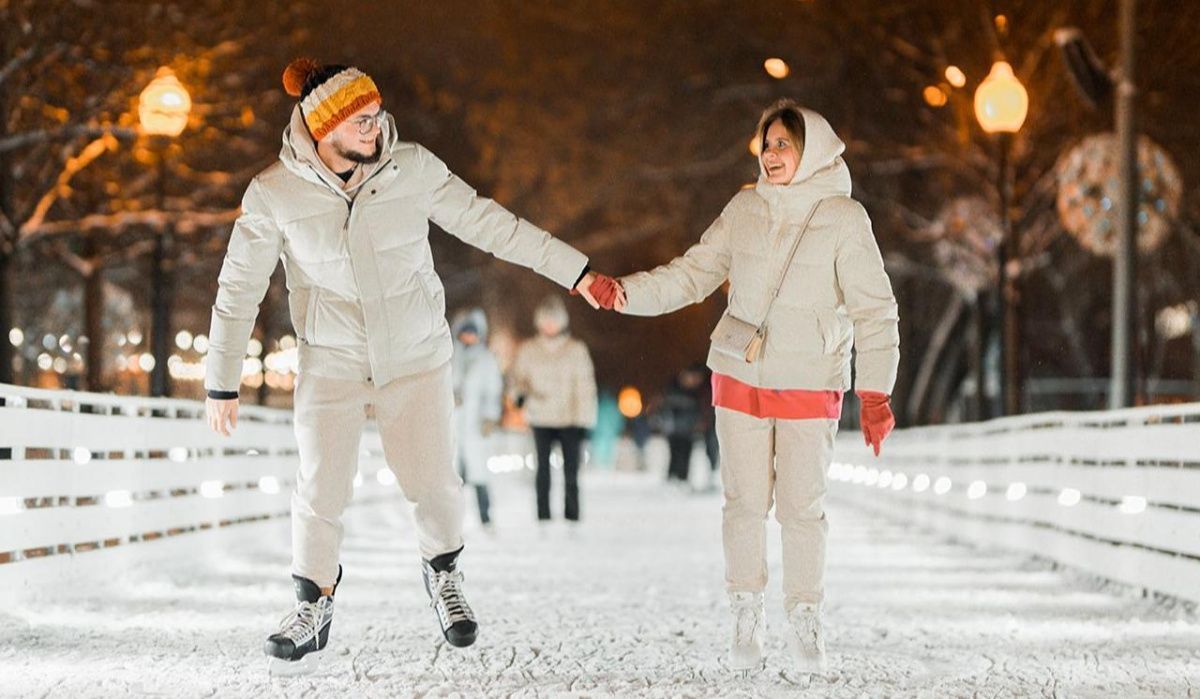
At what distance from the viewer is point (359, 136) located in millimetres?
6734

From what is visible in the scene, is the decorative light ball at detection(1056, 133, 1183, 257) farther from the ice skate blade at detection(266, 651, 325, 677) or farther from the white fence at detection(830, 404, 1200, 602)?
the ice skate blade at detection(266, 651, 325, 677)

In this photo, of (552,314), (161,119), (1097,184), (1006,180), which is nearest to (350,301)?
(552,314)

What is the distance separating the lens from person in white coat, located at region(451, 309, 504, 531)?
1546cm

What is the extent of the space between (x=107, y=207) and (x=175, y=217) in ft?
8.30

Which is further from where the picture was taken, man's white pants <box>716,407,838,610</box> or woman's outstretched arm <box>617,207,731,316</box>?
woman's outstretched arm <box>617,207,731,316</box>

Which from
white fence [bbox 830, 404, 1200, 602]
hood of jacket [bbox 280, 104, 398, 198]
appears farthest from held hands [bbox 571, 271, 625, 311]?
white fence [bbox 830, 404, 1200, 602]

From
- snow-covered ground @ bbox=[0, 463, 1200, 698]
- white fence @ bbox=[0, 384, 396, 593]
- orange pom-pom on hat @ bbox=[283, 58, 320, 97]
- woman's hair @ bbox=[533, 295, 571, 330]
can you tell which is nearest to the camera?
snow-covered ground @ bbox=[0, 463, 1200, 698]

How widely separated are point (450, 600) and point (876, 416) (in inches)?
68.1

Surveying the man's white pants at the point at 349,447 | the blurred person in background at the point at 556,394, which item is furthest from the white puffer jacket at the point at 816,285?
the blurred person in background at the point at 556,394

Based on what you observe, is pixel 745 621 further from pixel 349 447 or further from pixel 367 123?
pixel 367 123

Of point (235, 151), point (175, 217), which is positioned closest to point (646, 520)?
point (175, 217)

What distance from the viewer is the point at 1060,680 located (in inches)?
274

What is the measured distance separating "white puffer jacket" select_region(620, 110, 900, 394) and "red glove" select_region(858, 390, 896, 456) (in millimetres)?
33

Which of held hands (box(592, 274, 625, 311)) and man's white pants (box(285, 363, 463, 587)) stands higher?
held hands (box(592, 274, 625, 311))
